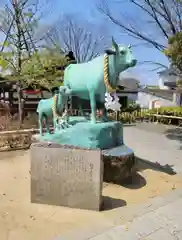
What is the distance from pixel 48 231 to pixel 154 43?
45.0 feet

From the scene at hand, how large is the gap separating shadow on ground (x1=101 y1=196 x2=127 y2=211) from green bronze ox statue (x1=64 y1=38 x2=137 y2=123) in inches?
69.2

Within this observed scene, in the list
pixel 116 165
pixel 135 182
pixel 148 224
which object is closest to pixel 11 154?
pixel 116 165

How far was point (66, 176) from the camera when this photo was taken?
14.2ft

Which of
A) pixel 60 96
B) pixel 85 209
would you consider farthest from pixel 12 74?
pixel 85 209

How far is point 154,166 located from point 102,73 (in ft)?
9.57

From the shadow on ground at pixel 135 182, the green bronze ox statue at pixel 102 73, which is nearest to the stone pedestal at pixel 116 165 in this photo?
the shadow on ground at pixel 135 182

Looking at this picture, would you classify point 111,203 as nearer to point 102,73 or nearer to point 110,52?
Result: point 102,73

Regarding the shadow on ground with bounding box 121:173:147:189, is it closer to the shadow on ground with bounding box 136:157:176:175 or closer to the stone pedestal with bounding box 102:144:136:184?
the stone pedestal with bounding box 102:144:136:184

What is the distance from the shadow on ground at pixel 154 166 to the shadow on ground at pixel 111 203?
6.33ft

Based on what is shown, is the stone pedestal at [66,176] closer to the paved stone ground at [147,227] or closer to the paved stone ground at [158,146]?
the paved stone ground at [147,227]

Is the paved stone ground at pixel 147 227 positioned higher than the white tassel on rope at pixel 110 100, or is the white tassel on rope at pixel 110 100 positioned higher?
the white tassel on rope at pixel 110 100

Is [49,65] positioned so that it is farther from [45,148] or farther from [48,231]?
[48,231]

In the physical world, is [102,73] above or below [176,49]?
below

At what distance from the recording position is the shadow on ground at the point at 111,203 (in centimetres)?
444
